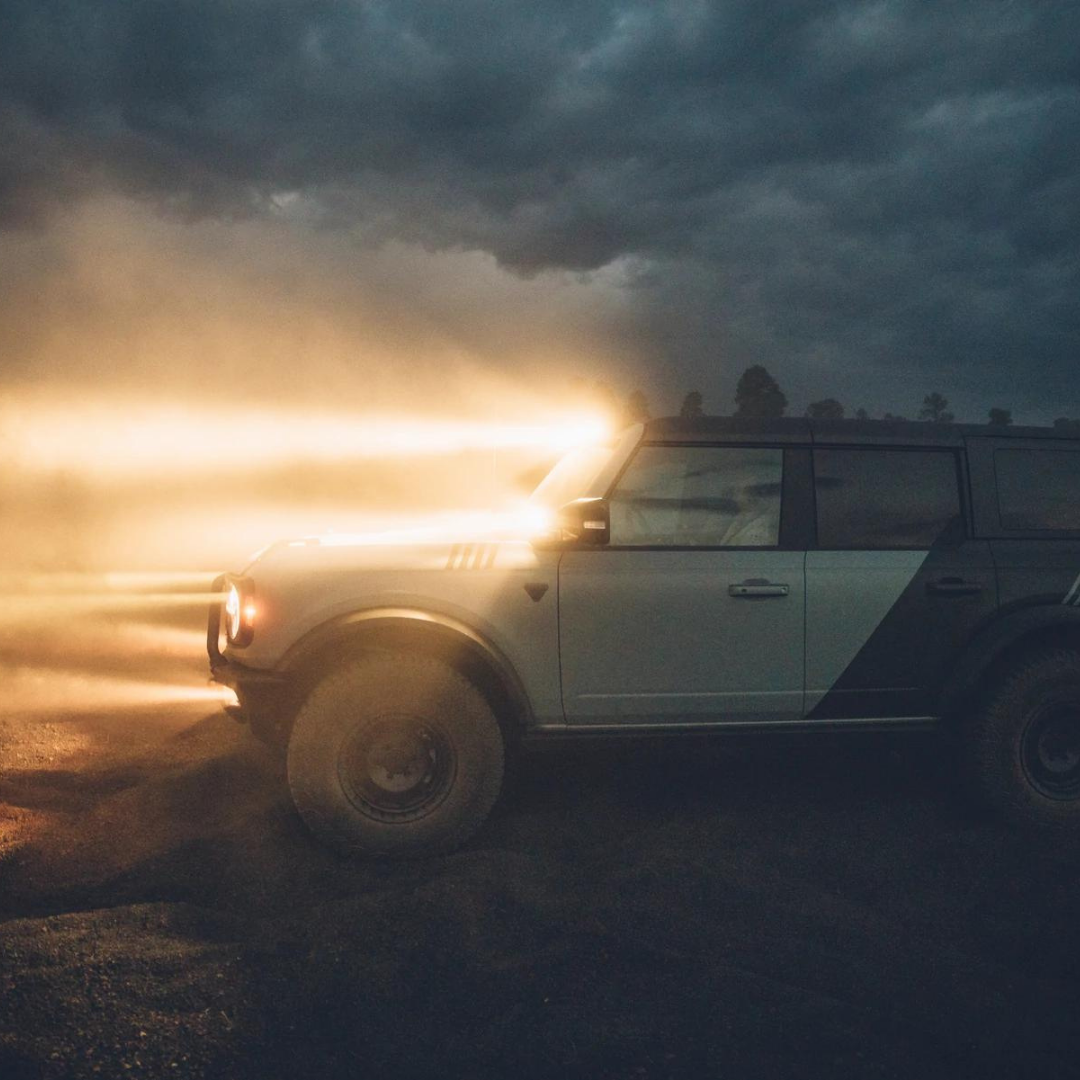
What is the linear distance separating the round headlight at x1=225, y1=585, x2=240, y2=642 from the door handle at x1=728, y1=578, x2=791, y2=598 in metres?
2.03

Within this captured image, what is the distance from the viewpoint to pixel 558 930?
3.13 metres

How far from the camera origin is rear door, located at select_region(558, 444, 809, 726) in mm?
3789

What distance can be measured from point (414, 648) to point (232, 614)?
802mm

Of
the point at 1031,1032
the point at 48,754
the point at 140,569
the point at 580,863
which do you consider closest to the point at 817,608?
the point at 580,863

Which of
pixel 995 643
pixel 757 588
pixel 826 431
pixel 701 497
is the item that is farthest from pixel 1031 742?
pixel 701 497

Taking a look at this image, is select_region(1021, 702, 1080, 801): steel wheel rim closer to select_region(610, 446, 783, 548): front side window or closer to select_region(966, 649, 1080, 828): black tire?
select_region(966, 649, 1080, 828): black tire

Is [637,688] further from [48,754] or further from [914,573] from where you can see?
[48,754]

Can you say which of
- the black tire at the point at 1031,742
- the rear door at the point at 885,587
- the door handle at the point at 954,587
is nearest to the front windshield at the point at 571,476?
the rear door at the point at 885,587

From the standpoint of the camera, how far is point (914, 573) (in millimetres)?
3965

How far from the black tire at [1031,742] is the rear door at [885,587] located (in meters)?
0.29

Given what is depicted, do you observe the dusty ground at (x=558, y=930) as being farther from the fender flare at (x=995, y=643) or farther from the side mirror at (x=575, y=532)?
the side mirror at (x=575, y=532)

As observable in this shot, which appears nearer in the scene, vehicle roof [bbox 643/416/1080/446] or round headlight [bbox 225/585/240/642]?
round headlight [bbox 225/585/240/642]

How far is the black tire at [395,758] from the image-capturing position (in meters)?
3.67

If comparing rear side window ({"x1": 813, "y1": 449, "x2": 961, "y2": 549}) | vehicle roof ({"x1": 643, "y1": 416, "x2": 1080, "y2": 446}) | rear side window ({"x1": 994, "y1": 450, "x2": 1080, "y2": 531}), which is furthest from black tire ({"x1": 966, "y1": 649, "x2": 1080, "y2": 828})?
vehicle roof ({"x1": 643, "y1": 416, "x2": 1080, "y2": 446})
